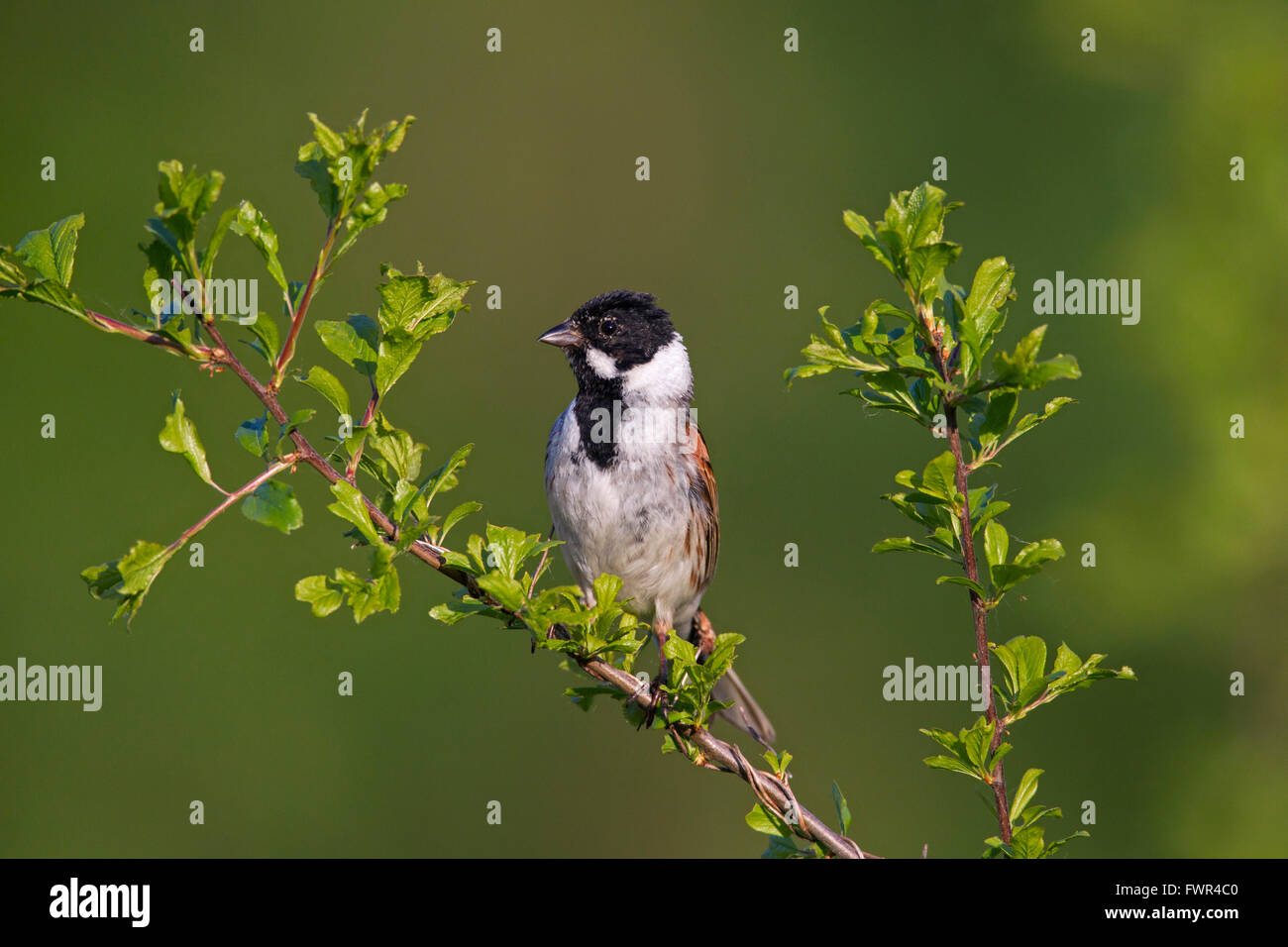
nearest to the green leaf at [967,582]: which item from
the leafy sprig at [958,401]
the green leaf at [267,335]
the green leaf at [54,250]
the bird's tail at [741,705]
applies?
the leafy sprig at [958,401]

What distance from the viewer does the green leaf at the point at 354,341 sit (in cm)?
224

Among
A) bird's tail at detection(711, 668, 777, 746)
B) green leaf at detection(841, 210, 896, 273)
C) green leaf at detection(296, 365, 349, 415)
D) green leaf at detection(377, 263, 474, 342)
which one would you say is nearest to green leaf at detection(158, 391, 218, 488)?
green leaf at detection(296, 365, 349, 415)

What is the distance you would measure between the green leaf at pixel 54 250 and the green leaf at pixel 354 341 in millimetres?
438

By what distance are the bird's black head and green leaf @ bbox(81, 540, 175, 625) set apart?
83.5 inches

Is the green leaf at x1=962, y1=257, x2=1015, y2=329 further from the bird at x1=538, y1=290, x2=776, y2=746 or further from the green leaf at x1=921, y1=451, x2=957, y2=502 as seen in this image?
the bird at x1=538, y1=290, x2=776, y2=746

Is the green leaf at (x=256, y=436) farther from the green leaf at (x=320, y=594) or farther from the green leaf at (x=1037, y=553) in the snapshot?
the green leaf at (x=1037, y=553)

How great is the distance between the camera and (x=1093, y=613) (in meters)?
4.43

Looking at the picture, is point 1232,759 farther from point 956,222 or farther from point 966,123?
point 966,123

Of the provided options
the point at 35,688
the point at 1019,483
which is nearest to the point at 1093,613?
the point at 1019,483

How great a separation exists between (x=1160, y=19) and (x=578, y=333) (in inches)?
114

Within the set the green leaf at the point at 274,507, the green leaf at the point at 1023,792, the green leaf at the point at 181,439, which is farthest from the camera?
the green leaf at the point at 1023,792

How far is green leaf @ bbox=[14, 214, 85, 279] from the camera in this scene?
6.40ft

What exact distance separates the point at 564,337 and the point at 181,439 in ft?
6.75

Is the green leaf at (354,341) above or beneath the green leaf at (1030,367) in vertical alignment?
above
